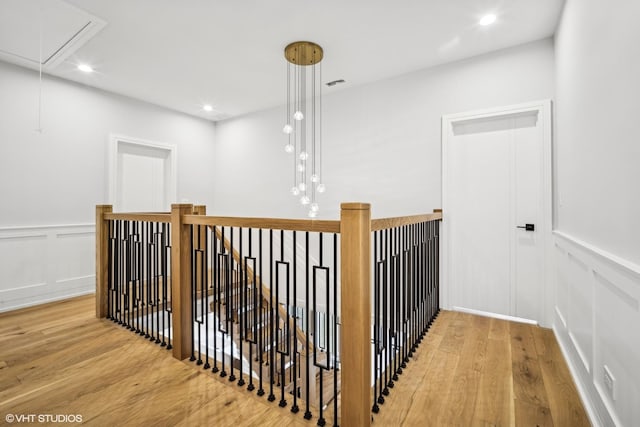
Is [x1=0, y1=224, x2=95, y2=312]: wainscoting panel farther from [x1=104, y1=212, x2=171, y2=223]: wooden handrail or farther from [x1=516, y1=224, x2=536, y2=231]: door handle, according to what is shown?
[x1=516, y1=224, x2=536, y2=231]: door handle

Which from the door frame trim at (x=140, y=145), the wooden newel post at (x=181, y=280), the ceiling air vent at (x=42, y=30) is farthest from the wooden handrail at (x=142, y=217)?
Result: the ceiling air vent at (x=42, y=30)

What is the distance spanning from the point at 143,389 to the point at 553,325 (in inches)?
121

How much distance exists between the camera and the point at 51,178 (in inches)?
133

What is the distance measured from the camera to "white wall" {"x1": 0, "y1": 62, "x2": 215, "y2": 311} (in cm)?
311

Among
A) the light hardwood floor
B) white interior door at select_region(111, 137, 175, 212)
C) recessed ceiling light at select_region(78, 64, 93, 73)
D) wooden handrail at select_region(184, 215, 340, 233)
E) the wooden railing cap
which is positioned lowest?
the light hardwood floor

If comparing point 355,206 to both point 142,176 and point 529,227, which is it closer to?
point 529,227

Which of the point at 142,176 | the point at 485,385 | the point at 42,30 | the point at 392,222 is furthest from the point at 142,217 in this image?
the point at 485,385

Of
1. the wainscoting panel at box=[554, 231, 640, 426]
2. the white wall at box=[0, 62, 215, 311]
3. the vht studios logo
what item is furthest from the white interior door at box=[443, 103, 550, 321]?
the white wall at box=[0, 62, 215, 311]

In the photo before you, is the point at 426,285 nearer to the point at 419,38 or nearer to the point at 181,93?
the point at 419,38

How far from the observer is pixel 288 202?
432 cm

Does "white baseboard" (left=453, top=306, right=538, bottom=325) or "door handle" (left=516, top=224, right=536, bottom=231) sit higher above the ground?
"door handle" (left=516, top=224, right=536, bottom=231)

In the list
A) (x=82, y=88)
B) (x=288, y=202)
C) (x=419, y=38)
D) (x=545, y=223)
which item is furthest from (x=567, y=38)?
(x=82, y=88)

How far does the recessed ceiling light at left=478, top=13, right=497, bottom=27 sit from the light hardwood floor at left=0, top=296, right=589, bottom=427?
2.54 meters

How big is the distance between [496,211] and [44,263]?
189 inches
